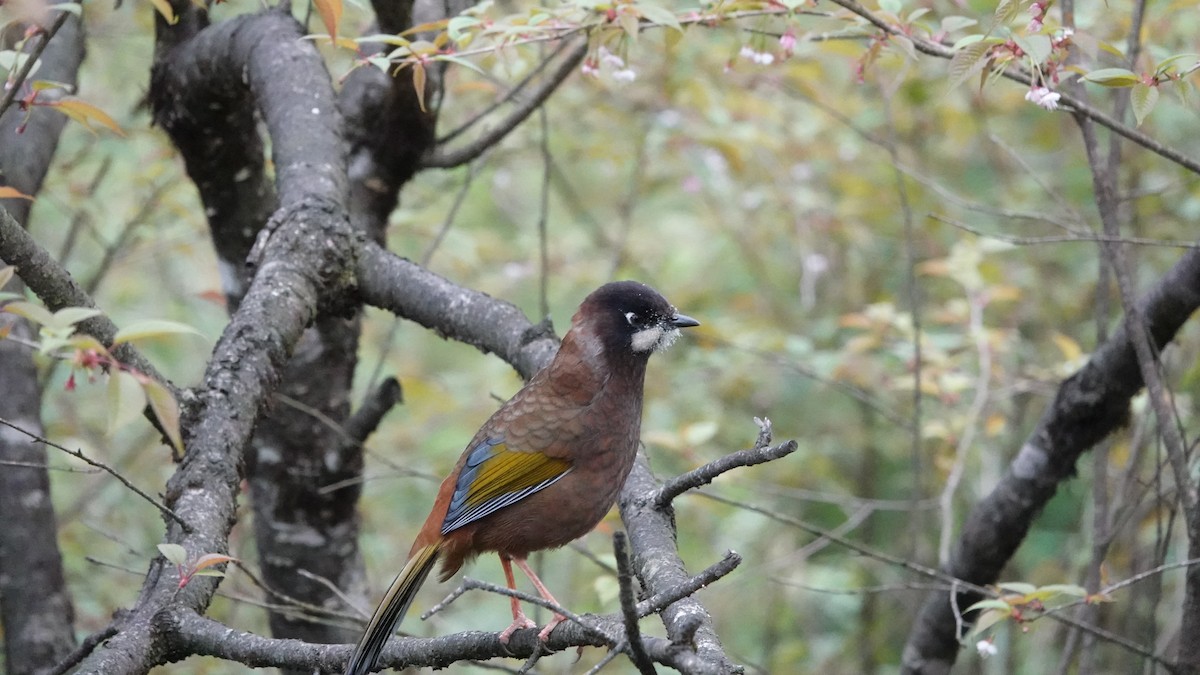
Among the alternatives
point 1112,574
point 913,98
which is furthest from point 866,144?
point 1112,574

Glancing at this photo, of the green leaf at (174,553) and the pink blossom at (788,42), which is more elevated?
the pink blossom at (788,42)

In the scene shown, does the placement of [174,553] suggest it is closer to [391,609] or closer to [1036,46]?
[391,609]

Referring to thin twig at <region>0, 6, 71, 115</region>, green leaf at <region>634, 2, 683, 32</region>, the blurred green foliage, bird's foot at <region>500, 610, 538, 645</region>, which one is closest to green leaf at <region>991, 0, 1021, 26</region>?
green leaf at <region>634, 2, 683, 32</region>

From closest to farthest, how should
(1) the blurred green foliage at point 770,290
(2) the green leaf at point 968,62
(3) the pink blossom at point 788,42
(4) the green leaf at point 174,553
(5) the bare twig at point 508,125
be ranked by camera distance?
(4) the green leaf at point 174,553, (2) the green leaf at point 968,62, (3) the pink blossom at point 788,42, (5) the bare twig at point 508,125, (1) the blurred green foliage at point 770,290

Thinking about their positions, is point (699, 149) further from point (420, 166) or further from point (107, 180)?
point (107, 180)

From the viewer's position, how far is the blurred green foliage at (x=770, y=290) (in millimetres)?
6262

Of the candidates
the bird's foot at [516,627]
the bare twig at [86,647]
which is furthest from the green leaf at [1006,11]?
the bare twig at [86,647]

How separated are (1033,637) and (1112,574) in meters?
0.96

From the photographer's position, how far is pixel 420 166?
4.59 meters

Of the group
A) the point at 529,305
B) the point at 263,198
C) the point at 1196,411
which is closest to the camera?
the point at 263,198

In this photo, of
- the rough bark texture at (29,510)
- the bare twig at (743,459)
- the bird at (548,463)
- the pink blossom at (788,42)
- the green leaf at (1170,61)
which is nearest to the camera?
the bare twig at (743,459)

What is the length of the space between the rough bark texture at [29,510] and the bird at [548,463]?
182cm

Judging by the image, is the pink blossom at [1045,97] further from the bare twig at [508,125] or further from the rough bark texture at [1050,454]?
the bare twig at [508,125]

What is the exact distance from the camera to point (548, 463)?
333cm
